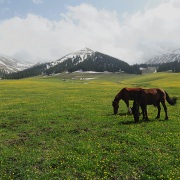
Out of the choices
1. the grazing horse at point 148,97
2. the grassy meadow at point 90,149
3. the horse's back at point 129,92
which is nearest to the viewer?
the grassy meadow at point 90,149

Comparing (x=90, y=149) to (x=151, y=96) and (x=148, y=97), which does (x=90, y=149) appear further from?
(x=151, y=96)

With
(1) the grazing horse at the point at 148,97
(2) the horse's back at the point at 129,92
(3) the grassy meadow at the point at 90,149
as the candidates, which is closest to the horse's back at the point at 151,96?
(1) the grazing horse at the point at 148,97

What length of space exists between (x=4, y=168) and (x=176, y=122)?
16.9m

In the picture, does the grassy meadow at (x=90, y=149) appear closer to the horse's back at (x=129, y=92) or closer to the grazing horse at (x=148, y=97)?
the grazing horse at (x=148, y=97)

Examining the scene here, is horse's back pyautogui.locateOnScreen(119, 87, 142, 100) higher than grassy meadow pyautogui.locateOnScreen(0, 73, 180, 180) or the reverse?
higher

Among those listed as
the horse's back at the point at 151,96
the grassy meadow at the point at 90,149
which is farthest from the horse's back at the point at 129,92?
the horse's back at the point at 151,96

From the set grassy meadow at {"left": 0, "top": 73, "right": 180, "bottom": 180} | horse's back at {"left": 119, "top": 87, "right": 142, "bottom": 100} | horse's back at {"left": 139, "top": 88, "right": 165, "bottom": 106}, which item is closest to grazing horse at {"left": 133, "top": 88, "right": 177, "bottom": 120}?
horse's back at {"left": 139, "top": 88, "right": 165, "bottom": 106}

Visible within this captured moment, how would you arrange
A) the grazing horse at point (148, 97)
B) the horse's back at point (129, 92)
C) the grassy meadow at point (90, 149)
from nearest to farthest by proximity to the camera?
the grassy meadow at point (90, 149) < the grazing horse at point (148, 97) < the horse's back at point (129, 92)

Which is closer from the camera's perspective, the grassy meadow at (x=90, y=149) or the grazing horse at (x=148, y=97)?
the grassy meadow at (x=90, y=149)

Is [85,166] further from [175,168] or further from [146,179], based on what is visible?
[175,168]

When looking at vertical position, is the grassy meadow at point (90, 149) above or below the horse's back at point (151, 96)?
below

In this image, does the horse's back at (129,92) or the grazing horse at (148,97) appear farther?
the horse's back at (129,92)

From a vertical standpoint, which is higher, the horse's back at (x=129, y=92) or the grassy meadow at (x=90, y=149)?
the horse's back at (x=129, y=92)

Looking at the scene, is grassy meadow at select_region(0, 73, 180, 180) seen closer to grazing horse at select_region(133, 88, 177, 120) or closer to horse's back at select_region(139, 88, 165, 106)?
grazing horse at select_region(133, 88, 177, 120)
